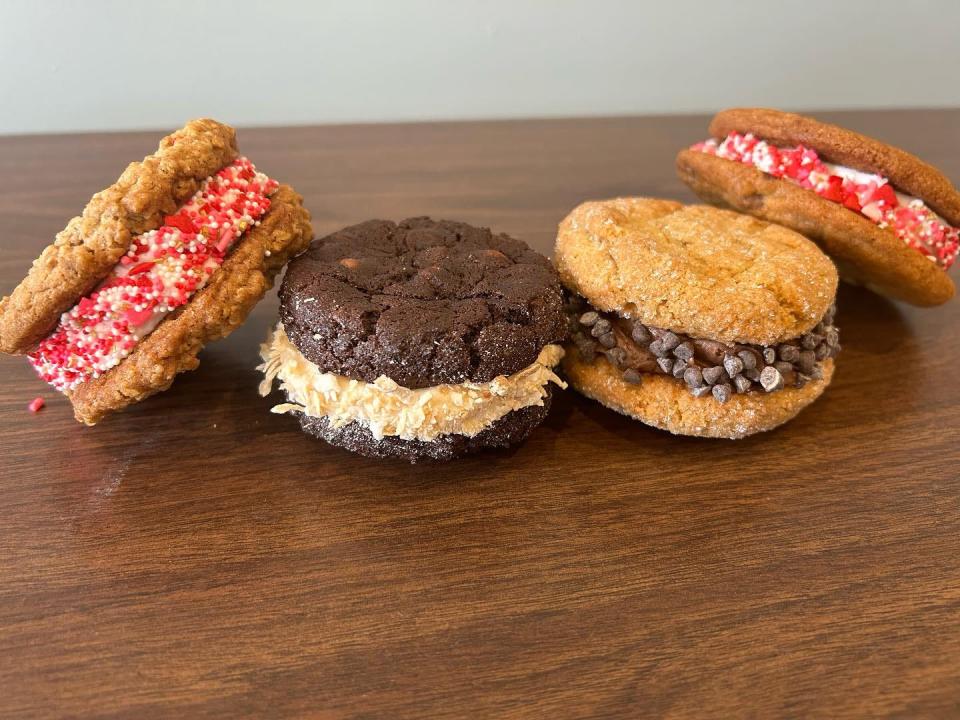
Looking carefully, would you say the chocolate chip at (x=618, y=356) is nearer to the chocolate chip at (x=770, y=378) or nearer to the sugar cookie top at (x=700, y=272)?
the sugar cookie top at (x=700, y=272)

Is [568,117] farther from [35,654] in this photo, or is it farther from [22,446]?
[35,654]

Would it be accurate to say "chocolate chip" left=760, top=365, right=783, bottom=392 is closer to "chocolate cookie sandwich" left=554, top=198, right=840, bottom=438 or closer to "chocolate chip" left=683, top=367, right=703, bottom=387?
"chocolate cookie sandwich" left=554, top=198, right=840, bottom=438

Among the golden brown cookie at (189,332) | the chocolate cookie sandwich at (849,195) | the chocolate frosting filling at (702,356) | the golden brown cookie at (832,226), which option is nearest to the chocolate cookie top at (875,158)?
the chocolate cookie sandwich at (849,195)

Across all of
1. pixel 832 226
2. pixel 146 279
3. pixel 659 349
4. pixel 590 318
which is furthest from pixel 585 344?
pixel 146 279

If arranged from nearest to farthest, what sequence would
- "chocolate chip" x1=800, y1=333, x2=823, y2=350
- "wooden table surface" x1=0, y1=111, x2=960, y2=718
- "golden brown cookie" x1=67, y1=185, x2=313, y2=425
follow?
"wooden table surface" x1=0, y1=111, x2=960, y2=718 → "golden brown cookie" x1=67, y1=185, x2=313, y2=425 → "chocolate chip" x1=800, y1=333, x2=823, y2=350

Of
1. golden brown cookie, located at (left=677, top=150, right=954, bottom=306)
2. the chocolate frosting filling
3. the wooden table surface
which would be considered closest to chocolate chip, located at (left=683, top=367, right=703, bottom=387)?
the chocolate frosting filling

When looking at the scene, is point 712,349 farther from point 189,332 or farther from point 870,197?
point 189,332
